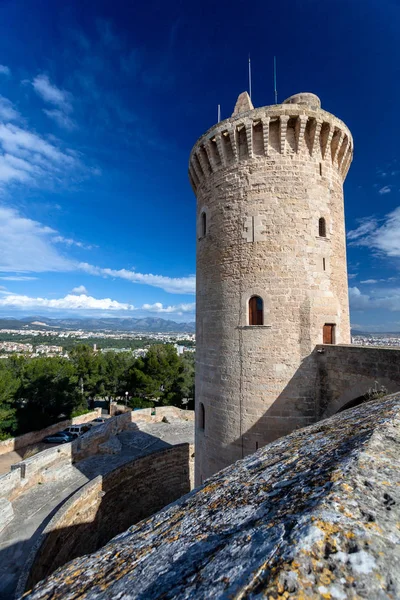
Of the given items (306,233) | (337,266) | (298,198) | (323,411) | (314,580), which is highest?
(298,198)

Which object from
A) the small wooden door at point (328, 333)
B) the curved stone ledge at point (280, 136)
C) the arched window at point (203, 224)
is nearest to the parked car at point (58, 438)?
the arched window at point (203, 224)

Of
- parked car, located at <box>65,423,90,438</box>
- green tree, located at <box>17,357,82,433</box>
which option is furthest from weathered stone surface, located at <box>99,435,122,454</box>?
green tree, located at <box>17,357,82,433</box>

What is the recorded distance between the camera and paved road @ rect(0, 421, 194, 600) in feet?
30.2

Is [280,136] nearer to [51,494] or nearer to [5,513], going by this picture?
[5,513]

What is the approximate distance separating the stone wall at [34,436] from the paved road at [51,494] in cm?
745

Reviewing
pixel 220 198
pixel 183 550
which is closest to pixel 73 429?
pixel 220 198

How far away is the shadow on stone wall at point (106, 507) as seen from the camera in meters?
8.48

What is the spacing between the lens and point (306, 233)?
8.34 metres

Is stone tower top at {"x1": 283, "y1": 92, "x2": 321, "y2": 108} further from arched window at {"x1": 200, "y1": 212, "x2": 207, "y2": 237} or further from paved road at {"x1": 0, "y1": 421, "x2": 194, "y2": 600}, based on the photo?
paved road at {"x1": 0, "y1": 421, "x2": 194, "y2": 600}

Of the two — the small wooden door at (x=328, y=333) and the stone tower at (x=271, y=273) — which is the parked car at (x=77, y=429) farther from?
the small wooden door at (x=328, y=333)

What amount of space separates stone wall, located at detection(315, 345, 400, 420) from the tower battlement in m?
5.62

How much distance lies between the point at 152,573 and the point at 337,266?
8.93m

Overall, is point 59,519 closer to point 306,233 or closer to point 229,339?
point 229,339

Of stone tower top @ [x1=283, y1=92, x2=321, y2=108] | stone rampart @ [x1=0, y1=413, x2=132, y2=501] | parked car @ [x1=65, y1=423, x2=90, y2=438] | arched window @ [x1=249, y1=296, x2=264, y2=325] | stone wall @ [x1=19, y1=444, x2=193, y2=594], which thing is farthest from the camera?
parked car @ [x1=65, y1=423, x2=90, y2=438]
